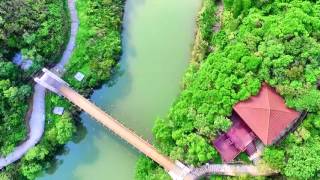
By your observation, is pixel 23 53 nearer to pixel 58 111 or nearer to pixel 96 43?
pixel 58 111

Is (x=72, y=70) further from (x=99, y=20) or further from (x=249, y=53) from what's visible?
(x=249, y=53)

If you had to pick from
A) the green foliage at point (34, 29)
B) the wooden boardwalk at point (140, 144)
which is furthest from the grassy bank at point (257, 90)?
the green foliage at point (34, 29)

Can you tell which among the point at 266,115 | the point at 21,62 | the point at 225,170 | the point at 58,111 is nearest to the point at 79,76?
the point at 58,111

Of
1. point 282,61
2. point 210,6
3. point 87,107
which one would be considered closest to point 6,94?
point 87,107

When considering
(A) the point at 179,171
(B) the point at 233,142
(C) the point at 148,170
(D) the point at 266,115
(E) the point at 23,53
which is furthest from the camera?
(E) the point at 23,53

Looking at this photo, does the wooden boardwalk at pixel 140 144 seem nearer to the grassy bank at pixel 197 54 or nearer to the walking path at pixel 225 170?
the walking path at pixel 225 170

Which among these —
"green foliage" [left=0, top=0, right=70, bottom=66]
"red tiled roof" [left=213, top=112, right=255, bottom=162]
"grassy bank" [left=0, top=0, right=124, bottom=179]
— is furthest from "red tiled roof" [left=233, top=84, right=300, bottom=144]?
"green foliage" [left=0, top=0, right=70, bottom=66]
